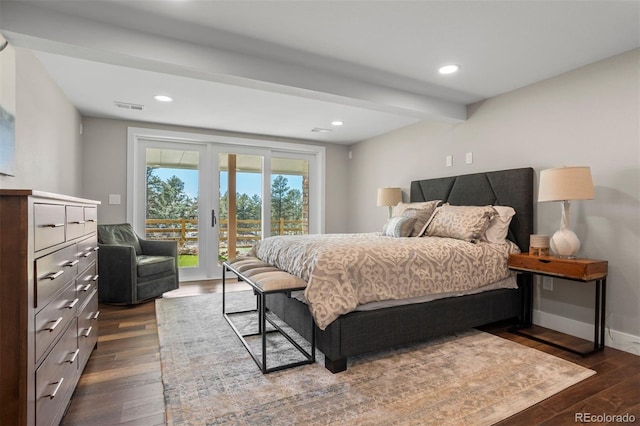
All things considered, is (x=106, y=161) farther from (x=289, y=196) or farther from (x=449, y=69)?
(x=449, y=69)

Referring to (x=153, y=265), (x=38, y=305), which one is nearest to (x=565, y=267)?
(x=38, y=305)

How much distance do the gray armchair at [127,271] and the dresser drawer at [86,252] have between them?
137 centimetres

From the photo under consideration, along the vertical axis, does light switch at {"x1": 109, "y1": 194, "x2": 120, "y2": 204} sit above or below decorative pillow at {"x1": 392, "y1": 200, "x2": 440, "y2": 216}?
above

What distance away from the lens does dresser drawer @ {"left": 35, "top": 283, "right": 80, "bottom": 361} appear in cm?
124

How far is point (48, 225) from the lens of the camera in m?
1.33

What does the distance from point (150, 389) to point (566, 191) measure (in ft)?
10.2

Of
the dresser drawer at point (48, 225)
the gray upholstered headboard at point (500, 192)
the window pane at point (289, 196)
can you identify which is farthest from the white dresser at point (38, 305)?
the window pane at point (289, 196)

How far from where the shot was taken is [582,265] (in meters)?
2.34

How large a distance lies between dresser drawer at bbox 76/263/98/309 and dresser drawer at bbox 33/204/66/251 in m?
0.43

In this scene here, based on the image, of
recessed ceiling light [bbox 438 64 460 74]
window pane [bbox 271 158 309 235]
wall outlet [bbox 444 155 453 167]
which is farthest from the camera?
window pane [bbox 271 158 309 235]

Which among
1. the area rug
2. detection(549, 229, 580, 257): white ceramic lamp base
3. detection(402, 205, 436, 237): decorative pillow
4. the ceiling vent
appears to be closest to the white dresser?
the area rug

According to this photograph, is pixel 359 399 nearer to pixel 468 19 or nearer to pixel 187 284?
pixel 468 19

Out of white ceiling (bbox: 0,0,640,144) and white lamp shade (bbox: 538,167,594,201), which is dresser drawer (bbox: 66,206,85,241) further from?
white lamp shade (bbox: 538,167,594,201)

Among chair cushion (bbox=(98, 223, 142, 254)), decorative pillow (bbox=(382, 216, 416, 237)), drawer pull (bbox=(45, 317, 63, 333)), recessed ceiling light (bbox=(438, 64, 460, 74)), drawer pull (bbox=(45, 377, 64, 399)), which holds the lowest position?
drawer pull (bbox=(45, 377, 64, 399))
